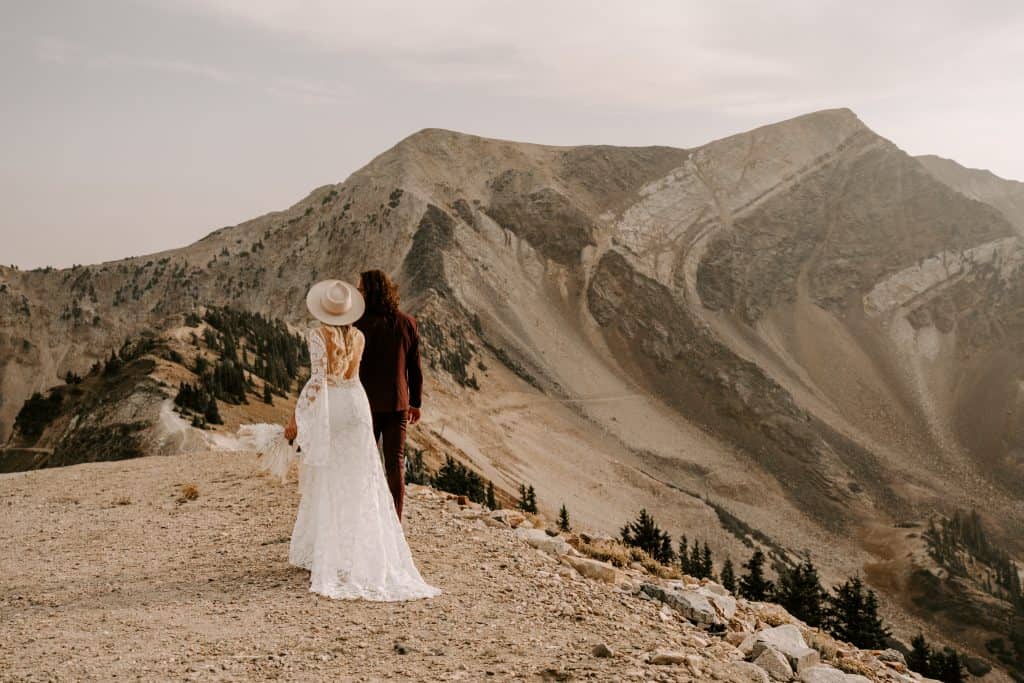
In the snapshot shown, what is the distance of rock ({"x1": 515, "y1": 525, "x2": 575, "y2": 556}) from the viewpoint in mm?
9414

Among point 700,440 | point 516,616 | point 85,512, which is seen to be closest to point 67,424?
point 85,512

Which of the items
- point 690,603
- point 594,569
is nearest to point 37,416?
point 594,569

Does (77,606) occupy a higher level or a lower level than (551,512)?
higher

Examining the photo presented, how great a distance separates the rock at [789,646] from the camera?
6.77 meters

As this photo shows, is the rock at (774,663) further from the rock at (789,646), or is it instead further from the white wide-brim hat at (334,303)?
the white wide-brim hat at (334,303)

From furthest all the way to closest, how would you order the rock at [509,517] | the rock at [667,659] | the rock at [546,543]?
the rock at [509,517], the rock at [546,543], the rock at [667,659]

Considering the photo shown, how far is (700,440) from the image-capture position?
67000 mm

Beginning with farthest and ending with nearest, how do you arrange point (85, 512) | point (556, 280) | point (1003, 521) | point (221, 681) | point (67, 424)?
1. point (556, 280)
2. point (1003, 521)
3. point (67, 424)
4. point (85, 512)
5. point (221, 681)

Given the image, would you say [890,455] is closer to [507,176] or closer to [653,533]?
[653,533]

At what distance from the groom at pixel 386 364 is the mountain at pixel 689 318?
1292 inches

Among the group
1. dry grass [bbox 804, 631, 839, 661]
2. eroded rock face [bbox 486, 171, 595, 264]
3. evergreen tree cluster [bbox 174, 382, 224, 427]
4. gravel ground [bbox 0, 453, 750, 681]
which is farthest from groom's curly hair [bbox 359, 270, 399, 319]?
eroded rock face [bbox 486, 171, 595, 264]

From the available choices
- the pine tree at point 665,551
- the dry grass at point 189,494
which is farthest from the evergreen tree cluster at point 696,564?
the dry grass at point 189,494

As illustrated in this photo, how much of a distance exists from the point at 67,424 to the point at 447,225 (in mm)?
51342

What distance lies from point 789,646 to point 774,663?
65 cm
